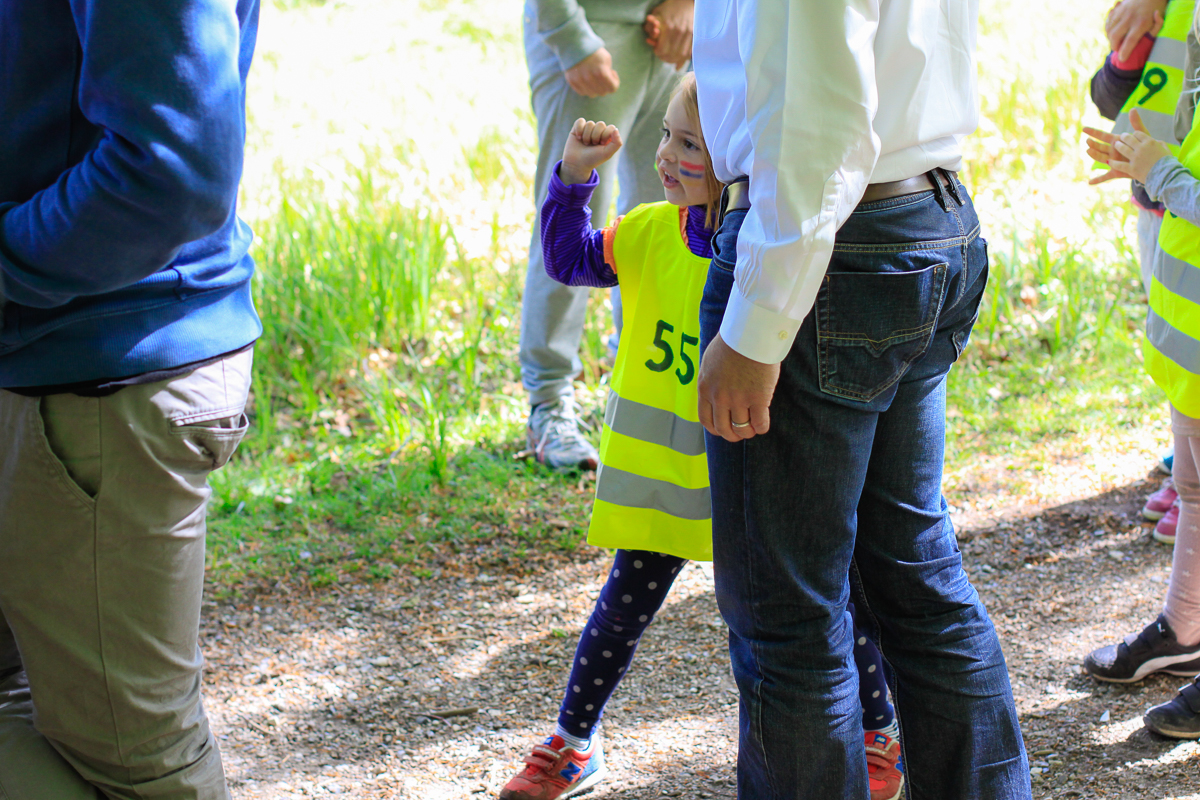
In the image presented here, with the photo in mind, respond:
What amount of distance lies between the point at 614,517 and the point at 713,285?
2.00 ft

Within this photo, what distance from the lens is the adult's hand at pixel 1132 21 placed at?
240 centimetres

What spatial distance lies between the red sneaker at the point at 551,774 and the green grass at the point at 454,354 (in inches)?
38.9

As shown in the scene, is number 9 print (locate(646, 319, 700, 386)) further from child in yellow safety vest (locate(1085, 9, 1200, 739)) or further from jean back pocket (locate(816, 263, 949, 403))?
child in yellow safety vest (locate(1085, 9, 1200, 739))

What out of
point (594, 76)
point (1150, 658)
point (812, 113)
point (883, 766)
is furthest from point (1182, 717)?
point (594, 76)

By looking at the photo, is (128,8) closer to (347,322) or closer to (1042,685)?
(1042,685)

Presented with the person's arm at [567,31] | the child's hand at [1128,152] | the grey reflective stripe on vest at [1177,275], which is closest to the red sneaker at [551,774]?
the grey reflective stripe on vest at [1177,275]

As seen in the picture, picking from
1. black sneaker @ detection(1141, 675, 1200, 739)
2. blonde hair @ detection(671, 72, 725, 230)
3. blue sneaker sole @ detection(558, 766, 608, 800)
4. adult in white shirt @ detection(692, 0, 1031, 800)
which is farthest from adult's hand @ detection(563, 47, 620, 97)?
black sneaker @ detection(1141, 675, 1200, 739)

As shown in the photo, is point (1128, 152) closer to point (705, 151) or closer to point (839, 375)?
point (705, 151)

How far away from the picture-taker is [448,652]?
2629 millimetres

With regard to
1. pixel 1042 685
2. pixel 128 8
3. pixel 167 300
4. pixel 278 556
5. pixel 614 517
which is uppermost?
pixel 128 8

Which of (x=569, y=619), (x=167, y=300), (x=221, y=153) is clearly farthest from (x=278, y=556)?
(x=221, y=153)

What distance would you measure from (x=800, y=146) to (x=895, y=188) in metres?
0.22

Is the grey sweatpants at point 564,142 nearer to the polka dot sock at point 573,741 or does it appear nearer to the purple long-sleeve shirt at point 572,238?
the purple long-sleeve shirt at point 572,238

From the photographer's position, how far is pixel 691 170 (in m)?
1.74
